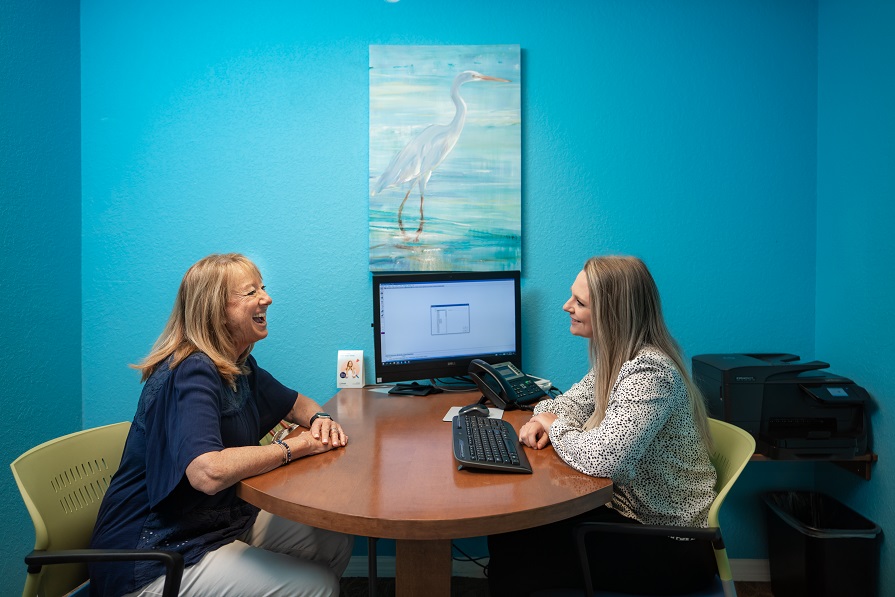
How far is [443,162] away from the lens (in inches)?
94.5

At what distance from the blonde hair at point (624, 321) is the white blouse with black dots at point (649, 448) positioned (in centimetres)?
6

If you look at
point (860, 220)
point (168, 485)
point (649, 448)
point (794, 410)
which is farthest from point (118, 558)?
point (860, 220)

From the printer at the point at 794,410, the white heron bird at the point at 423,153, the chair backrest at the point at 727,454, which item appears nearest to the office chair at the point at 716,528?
the chair backrest at the point at 727,454

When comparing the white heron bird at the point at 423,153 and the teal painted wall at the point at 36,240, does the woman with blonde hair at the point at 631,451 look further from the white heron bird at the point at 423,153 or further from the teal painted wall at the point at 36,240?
the teal painted wall at the point at 36,240

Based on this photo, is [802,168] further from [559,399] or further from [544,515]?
[544,515]

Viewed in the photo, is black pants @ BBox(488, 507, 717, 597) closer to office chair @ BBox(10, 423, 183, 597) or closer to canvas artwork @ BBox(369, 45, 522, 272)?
office chair @ BBox(10, 423, 183, 597)

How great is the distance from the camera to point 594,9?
2.37 metres

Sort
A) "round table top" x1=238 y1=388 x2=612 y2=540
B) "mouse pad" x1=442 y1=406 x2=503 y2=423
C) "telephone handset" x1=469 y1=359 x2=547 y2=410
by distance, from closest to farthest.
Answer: "round table top" x1=238 y1=388 x2=612 y2=540
"mouse pad" x1=442 y1=406 x2=503 y2=423
"telephone handset" x1=469 y1=359 x2=547 y2=410

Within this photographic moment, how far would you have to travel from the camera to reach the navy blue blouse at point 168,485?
4.17 feet

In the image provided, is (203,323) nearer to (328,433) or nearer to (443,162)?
(328,433)

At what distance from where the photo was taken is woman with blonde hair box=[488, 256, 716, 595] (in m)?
1.31

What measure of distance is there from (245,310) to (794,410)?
76.7 inches

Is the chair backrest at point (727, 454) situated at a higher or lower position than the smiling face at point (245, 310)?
lower

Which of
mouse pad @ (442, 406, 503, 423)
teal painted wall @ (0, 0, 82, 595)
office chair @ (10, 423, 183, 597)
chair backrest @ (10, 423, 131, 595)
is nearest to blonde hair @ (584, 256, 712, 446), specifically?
mouse pad @ (442, 406, 503, 423)
